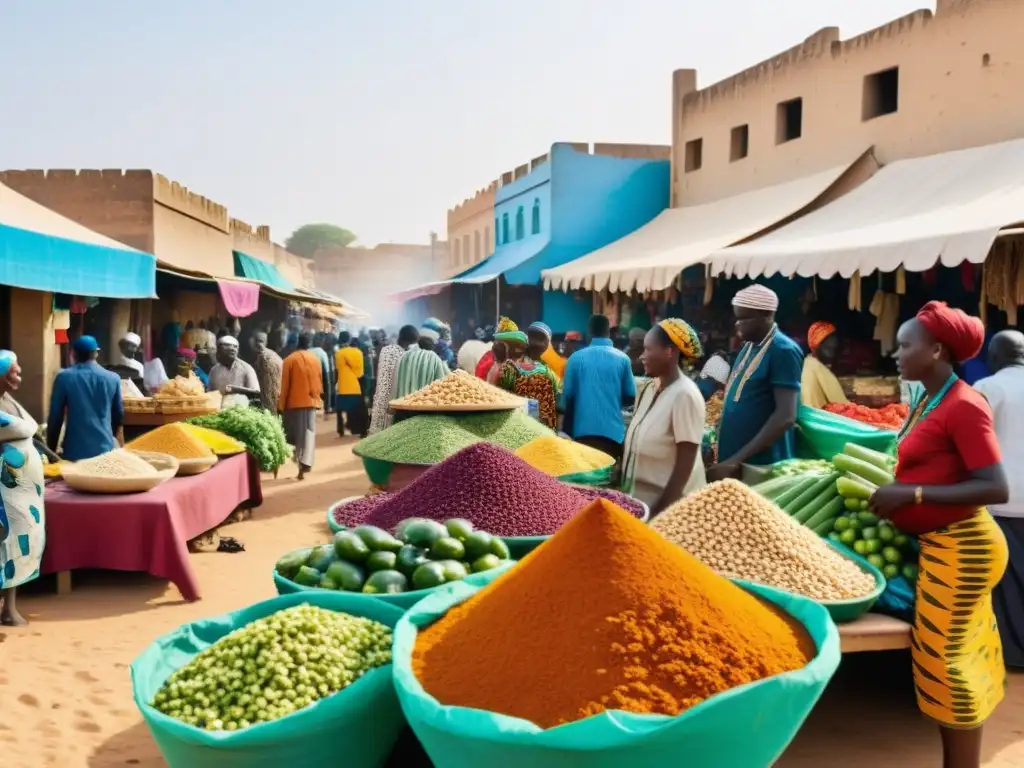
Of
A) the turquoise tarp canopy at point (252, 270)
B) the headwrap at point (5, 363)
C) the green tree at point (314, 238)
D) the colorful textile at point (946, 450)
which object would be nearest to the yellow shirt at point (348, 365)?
the turquoise tarp canopy at point (252, 270)

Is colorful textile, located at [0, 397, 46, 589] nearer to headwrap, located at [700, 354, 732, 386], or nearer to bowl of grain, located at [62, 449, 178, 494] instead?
bowl of grain, located at [62, 449, 178, 494]

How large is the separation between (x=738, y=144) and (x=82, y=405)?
11782 mm

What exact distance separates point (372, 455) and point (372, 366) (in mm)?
9291

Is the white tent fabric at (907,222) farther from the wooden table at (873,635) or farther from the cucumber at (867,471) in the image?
the wooden table at (873,635)

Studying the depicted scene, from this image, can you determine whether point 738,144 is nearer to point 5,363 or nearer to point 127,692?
point 5,363

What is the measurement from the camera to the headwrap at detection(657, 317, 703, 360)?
375 cm

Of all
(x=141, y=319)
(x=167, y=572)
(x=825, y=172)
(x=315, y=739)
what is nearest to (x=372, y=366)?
(x=141, y=319)

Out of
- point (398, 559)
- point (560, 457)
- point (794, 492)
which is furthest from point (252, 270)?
point (398, 559)

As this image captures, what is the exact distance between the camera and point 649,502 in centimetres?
386

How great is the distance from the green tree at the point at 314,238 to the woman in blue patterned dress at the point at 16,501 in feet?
262

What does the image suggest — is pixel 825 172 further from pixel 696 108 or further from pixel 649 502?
pixel 649 502

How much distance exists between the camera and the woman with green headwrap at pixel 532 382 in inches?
269

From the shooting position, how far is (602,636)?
1902 millimetres

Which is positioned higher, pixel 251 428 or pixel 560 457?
pixel 560 457
